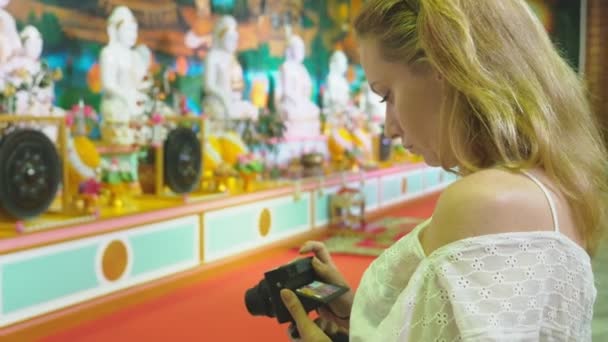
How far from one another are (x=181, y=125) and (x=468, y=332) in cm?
321

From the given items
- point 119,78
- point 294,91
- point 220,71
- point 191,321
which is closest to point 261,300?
point 191,321

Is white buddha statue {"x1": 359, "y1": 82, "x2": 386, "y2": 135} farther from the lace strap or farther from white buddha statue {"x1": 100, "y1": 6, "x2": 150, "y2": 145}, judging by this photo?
the lace strap

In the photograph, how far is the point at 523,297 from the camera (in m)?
0.69

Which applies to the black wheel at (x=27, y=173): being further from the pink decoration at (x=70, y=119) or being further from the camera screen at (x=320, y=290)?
the camera screen at (x=320, y=290)

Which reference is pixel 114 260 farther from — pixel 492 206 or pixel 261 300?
pixel 492 206

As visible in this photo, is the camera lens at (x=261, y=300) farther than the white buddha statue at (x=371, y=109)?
No

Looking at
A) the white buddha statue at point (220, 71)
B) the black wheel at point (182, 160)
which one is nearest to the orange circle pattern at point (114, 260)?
the black wheel at point (182, 160)

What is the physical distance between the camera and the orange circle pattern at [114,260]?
298 centimetres

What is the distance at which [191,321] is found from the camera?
292cm

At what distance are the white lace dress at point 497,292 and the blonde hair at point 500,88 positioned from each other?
0.05 meters

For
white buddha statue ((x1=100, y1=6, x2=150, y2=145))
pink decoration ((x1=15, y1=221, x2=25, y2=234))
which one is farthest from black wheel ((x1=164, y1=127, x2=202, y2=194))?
pink decoration ((x1=15, y1=221, x2=25, y2=234))

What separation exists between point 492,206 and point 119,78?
3348 millimetres

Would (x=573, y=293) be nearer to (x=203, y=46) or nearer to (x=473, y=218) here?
(x=473, y=218)

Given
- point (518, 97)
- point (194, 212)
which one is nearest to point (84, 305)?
point (194, 212)
